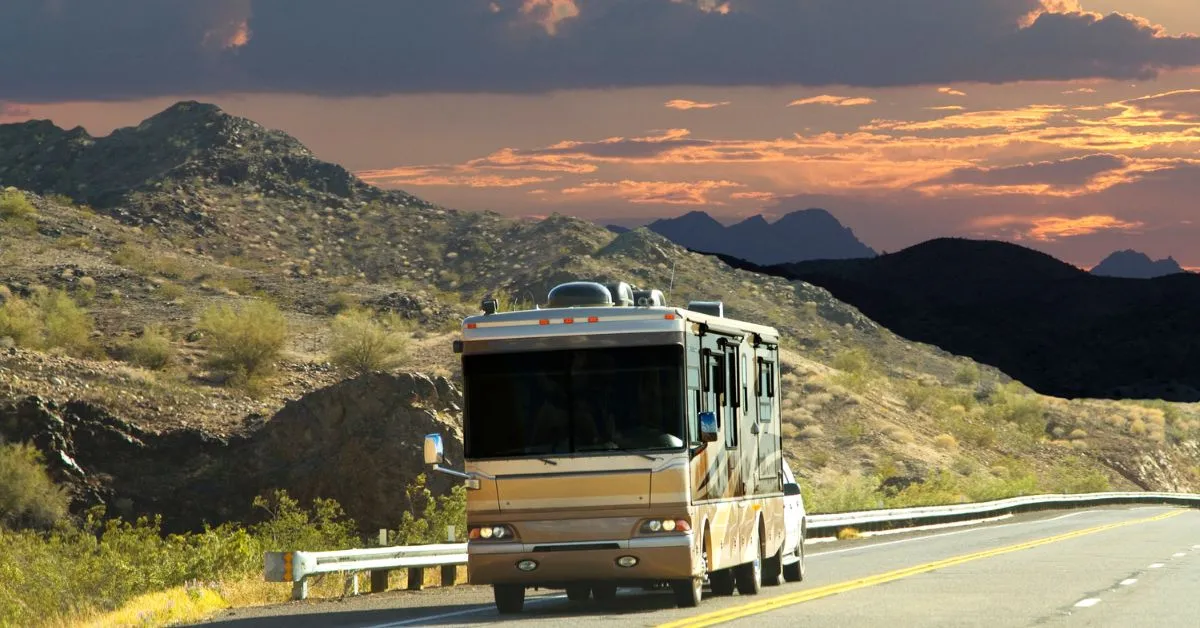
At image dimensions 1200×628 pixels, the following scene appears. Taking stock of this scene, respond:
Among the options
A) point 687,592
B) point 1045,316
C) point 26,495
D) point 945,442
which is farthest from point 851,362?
point 1045,316

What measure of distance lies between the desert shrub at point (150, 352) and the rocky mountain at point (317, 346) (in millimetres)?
306

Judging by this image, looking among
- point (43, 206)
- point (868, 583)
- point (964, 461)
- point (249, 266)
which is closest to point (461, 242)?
point (249, 266)

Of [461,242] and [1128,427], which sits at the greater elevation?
[461,242]

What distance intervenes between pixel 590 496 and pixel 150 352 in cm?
5109

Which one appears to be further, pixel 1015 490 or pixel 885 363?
pixel 885 363

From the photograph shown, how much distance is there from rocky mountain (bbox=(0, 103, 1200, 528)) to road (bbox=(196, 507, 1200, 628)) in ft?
74.7

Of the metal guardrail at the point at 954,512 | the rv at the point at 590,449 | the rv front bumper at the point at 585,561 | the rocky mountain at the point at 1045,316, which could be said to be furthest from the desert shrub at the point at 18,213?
the rv front bumper at the point at 585,561

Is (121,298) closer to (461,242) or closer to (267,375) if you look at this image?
(267,375)

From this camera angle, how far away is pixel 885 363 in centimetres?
10644

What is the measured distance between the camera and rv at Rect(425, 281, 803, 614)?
1673 cm

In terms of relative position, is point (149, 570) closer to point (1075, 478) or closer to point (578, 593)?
point (578, 593)

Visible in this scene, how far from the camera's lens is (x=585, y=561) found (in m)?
16.8

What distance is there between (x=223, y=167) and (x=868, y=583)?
97.6m

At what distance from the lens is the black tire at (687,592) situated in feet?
56.9
